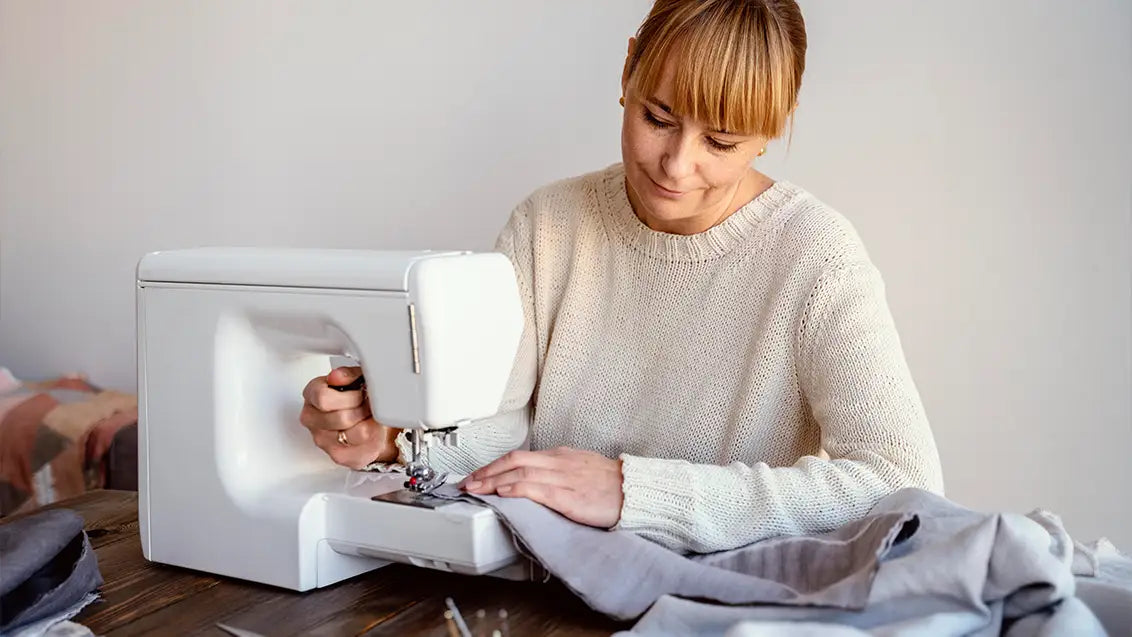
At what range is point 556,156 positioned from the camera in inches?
94.7

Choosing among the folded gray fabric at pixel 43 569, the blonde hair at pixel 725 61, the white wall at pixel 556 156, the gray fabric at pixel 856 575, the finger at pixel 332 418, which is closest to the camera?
the gray fabric at pixel 856 575

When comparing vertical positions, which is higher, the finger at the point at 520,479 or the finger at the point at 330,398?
the finger at the point at 330,398

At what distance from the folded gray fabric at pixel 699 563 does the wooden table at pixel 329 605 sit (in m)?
0.04

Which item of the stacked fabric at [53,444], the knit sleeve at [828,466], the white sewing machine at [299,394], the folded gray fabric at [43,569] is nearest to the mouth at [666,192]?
the knit sleeve at [828,466]

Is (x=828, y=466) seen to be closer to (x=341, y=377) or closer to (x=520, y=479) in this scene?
(x=520, y=479)

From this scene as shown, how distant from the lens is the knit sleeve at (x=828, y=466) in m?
1.40

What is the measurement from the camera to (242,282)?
1428 millimetres

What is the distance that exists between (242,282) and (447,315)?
0.98 ft

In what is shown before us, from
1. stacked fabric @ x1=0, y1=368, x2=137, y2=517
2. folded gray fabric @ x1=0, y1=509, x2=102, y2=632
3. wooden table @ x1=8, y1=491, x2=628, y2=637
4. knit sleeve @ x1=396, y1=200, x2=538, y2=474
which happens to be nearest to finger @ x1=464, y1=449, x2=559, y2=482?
wooden table @ x1=8, y1=491, x2=628, y2=637

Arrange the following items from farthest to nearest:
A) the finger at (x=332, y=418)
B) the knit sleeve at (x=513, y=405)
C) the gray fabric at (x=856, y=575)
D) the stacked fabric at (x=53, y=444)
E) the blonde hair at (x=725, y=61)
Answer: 1. the stacked fabric at (x=53, y=444)
2. the knit sleeve at (x=513, y=405)
3. the blonde hair at (x=725, y=61)
4. the finger at (x=332, y=418)
5. the gray fabric at (x=856, y=575)

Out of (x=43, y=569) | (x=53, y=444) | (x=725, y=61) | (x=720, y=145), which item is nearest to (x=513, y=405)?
(x=720, y=145)

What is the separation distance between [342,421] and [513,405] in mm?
481

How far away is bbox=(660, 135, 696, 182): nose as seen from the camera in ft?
5.38

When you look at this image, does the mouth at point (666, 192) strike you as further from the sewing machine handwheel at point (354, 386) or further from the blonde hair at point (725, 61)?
the sewing machine handwheel at point (354, 386)
